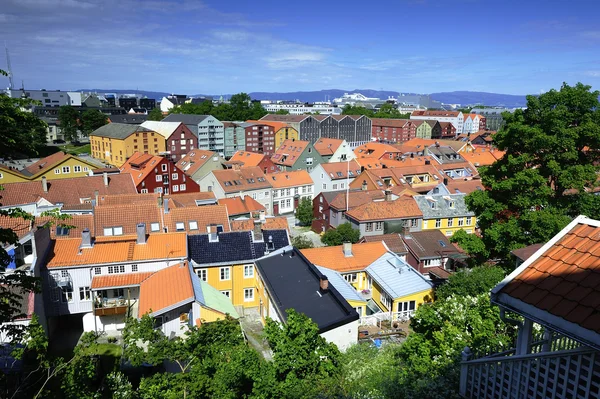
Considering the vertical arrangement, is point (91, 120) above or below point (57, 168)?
above

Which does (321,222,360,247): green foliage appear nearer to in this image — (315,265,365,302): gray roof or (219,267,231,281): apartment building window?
(315,265,365,302): gray roof

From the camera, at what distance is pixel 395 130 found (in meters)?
121

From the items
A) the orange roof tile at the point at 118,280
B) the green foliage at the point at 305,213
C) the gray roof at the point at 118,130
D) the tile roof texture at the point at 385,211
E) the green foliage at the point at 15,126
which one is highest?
the green foliage at the point at 15,126

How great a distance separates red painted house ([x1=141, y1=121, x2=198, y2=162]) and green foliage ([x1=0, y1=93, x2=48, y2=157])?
74940 millimetres

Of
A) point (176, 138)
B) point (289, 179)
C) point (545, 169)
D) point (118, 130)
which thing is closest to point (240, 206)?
point (289, 179)

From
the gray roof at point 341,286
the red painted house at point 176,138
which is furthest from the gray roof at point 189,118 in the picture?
the gray roof at point 341,286

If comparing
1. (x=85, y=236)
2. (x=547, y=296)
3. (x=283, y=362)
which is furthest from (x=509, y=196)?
(x=85, y=236)

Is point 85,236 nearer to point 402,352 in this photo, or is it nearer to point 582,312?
point 402,352

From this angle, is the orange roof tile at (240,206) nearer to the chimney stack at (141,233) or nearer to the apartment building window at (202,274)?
the apartment building window at (202,274)

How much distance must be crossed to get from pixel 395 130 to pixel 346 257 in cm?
9471

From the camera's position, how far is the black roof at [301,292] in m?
20.8

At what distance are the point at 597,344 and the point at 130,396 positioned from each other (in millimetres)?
12007

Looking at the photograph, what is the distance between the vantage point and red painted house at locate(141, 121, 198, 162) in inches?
3248

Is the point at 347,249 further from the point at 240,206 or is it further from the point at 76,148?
the point at 76,148
